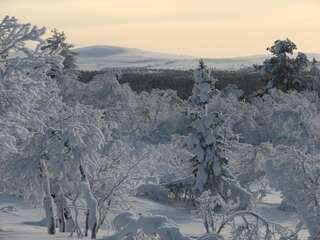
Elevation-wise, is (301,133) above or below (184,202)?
above

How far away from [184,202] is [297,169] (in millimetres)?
26456

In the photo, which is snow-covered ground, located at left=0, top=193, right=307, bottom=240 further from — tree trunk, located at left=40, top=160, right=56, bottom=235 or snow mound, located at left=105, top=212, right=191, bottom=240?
snow mound, located at left=105, top=212, right=191, bottom=240

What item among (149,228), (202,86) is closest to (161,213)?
(202,86)

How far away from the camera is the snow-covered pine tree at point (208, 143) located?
43.4 m

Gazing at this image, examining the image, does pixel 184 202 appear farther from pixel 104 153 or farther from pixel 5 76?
pixel 5 76

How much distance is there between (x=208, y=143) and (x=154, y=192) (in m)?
7.27

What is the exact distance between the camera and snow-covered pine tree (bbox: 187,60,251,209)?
4344 cm

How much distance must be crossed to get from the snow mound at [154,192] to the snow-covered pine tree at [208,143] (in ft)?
13.7

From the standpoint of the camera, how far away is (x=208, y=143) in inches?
1720

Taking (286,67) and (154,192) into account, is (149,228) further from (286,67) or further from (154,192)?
(286,67)

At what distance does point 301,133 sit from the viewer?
161 feet

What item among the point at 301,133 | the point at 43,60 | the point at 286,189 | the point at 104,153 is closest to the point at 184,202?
the point at 301,133

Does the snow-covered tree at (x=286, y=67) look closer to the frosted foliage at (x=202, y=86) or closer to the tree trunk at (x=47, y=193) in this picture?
the frosted foliage at (x=202, y=86)

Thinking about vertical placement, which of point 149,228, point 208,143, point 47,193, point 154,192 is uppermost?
point 149,228
